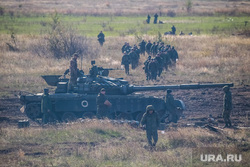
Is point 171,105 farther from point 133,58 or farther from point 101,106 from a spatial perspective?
point 133,58

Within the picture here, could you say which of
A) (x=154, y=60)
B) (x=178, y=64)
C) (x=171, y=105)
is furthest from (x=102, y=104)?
(x=178, y=64)

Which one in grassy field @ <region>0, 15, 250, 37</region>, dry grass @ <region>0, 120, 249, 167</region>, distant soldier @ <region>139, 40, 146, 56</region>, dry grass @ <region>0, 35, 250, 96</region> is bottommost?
dry grass @ <region>0, 120, 249, 167</region>

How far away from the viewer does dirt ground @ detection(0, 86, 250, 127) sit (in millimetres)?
19984

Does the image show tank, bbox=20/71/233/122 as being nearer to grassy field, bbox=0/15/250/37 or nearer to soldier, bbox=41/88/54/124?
soldier, bbox=41/88/54/124

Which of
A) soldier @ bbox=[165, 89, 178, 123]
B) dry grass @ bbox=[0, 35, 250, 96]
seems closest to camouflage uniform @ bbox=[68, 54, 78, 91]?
soldier @ bbox=[165, 89, 178, 123]

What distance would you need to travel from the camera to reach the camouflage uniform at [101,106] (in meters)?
18.6

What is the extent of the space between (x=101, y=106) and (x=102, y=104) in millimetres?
95

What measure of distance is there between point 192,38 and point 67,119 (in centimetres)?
Result: 2857

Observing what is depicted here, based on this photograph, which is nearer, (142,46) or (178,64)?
(178,64)

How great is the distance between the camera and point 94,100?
19.8 meters

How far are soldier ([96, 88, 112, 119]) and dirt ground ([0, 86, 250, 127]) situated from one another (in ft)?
9.61

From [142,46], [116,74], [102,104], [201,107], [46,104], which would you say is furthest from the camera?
[142,46]

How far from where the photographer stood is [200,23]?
63.5 metres

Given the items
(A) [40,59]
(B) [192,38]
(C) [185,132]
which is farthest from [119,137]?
(B) [192,38]
